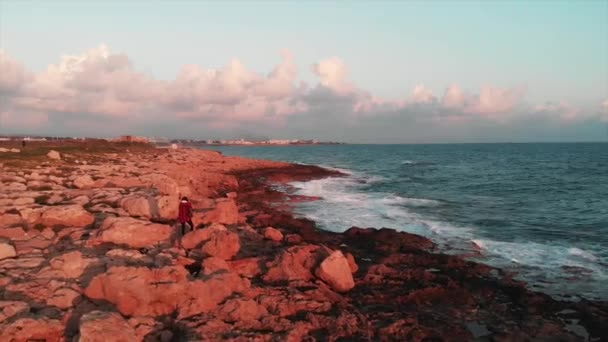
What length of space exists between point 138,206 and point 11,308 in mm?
9370

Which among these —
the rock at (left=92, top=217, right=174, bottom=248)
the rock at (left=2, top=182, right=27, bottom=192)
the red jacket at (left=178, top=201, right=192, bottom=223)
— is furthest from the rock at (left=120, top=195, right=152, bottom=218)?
the rock at (left=2, top=182, right=27, bottom=192)

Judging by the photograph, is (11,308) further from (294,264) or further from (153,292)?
(294,264)

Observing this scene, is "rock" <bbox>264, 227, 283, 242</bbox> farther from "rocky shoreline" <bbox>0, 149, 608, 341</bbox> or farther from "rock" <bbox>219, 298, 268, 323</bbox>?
"rock" <bbox>219, 298, 268, 323</bbox>

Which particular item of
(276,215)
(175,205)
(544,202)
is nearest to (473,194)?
(544,202)

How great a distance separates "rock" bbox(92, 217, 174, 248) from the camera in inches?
555

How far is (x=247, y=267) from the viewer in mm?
13422

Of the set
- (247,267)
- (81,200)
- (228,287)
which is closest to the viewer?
(228,287)

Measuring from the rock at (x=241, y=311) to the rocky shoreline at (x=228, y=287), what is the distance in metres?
0.02

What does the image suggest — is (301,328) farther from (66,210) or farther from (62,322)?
(66,210)

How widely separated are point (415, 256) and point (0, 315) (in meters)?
13.0

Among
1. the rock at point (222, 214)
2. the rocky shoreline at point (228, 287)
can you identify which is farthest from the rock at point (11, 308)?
the rock at point (222, 214)

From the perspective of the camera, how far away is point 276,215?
23.6 meters

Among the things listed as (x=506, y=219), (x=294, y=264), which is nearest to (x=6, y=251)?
(x=294, y=264)

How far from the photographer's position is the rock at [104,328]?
315 inches
